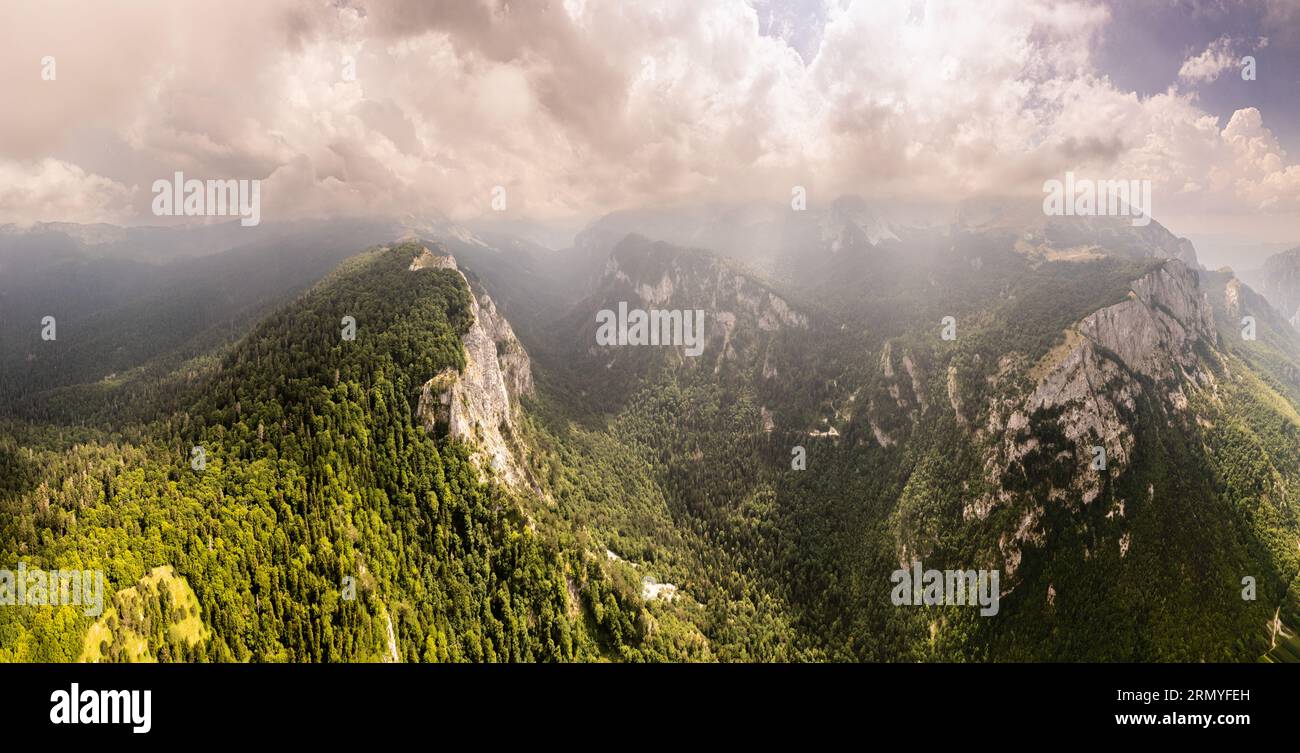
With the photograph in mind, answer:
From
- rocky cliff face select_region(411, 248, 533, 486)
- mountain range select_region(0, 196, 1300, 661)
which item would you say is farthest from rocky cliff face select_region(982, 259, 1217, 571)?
rocky cliff face select_region(411, 248, 533, 486)

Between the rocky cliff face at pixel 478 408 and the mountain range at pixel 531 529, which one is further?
the rocky cliff face at pixel 478 408

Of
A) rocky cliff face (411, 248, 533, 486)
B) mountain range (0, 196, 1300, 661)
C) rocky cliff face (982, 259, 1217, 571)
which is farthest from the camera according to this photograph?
rocky cliff face (982, 259, 1217, 571)

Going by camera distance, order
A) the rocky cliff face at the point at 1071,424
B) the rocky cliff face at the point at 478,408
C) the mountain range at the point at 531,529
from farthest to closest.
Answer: the rocky cliff face at the point at 1071,424 < the rocky cliff face at the point at 478,408 < the mountain range at the point at 531,529

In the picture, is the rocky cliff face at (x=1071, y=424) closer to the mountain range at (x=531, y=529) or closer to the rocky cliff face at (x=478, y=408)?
the mountain range at (x=531, y=529)

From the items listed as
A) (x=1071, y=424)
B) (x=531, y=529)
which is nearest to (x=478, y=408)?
(x=531, y=529)

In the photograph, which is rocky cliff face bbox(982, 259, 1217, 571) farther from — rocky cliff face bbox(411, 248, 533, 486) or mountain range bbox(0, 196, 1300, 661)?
rocky cliff face bbox(411, 248, 533, 486)

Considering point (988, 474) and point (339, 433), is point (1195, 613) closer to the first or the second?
point (988, 474)

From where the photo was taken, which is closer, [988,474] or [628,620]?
[628,620]

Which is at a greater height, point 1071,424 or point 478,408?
point 478,408

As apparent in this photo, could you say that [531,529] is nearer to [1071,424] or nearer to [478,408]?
[478,408]

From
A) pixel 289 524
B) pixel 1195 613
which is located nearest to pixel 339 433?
pixel 289 524

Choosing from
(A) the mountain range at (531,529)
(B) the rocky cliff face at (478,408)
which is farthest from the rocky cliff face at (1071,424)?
(B) the rocky cliff face at (478,408)
